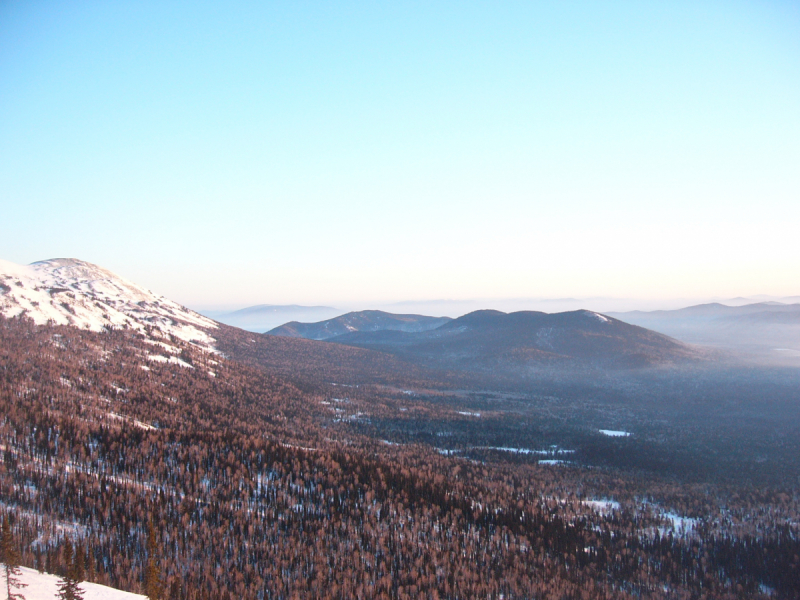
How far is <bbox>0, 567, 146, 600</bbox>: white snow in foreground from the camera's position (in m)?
14.5

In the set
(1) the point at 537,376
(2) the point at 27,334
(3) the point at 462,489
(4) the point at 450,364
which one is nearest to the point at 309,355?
(4) the point at 450,364

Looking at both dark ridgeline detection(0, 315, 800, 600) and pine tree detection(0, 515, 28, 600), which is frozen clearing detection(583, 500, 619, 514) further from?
pine tree detection(0, 515, 28, 600)

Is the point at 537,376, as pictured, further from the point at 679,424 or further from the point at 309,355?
the point at 309,355

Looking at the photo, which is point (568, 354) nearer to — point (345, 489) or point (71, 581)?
point (345, 489)

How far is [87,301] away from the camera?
8806 centimetres

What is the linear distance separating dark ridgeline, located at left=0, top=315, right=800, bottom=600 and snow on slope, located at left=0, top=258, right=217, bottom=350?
3116 cm

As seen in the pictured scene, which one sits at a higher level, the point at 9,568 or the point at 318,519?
the point at 9,568

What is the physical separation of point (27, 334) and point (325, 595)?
6183 cm

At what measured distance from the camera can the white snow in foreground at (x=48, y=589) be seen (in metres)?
14.5

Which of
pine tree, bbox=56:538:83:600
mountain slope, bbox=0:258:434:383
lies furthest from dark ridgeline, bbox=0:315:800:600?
mountain slope, bbox=0:258:434:383

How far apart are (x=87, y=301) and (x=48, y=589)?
89277mm

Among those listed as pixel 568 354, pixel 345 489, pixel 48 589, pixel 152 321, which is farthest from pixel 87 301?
pixel 568 354

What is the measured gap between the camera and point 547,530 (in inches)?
1264

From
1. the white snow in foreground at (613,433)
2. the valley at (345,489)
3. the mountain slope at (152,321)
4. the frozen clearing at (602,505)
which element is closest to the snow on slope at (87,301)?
the mountain slope at (152,321)
